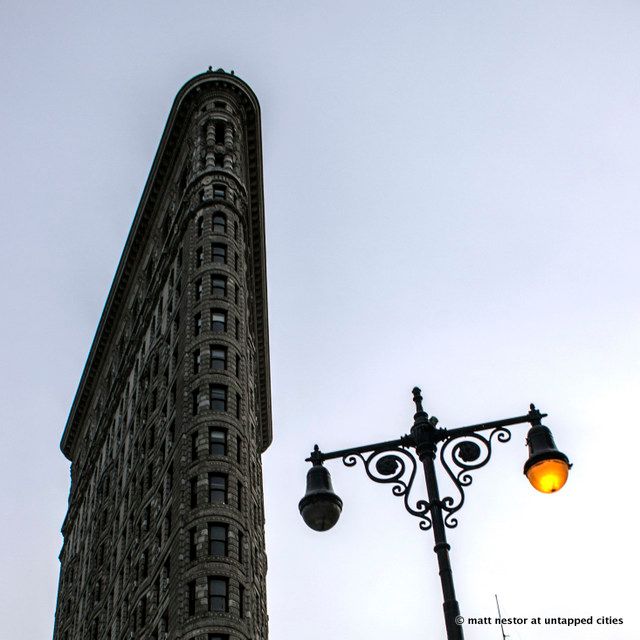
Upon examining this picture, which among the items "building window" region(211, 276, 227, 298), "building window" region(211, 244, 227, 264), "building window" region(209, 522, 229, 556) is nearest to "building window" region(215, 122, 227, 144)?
"building window" region(211, 244, 227, 264)

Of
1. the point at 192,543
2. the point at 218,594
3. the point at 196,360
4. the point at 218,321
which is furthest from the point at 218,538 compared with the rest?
the point at 218,321

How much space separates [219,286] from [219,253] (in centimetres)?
380

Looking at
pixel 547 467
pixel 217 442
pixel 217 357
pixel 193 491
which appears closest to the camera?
pixel 547 467

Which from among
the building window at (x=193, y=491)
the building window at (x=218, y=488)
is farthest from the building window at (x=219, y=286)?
the building window at (x=193, y=491)

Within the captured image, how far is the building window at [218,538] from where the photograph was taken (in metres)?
51.2

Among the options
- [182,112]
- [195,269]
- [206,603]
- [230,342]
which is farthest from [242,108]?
[206,603]

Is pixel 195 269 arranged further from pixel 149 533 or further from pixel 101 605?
pixel 101 605

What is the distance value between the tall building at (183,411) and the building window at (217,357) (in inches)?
3.6

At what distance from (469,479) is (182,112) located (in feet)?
252

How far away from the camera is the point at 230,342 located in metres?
62.7

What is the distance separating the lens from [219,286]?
219 ft

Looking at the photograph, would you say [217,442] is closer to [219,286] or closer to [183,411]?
[183,411]

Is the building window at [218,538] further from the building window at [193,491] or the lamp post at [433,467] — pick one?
the lamp post at [433,467]

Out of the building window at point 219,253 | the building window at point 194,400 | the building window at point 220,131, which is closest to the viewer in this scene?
the building window at point 194,400
